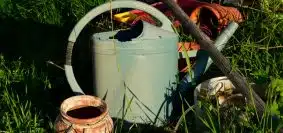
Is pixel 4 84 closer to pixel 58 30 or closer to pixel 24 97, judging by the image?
pixel 24 97

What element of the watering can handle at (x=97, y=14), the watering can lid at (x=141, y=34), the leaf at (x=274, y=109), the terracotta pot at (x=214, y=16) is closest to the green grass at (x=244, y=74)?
the leaf at (x=274, y=109)

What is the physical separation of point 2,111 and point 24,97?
10.9 inches

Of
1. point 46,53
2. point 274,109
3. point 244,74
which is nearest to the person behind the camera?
point 274,109

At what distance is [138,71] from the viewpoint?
2.76 m

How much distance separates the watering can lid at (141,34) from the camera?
2.74 m

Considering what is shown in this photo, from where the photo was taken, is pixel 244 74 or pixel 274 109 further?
pixel 244 74

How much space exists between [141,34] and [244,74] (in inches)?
26.9

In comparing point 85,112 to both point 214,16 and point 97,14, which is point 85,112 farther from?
point 214,16

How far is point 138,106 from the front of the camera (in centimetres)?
281

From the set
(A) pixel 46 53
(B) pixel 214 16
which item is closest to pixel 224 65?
(B) pixel 214 16

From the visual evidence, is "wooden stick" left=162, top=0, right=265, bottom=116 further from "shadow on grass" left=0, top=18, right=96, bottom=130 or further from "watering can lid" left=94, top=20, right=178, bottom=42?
"shadow on grass" left=0, top=18, right=96, bottom=130

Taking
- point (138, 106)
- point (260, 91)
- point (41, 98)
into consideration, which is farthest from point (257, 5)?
point (41, 98)

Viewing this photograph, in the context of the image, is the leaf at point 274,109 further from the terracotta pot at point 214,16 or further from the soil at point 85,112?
the terracotta pot at point 214,16

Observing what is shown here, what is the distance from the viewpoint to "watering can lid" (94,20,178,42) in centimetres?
274
